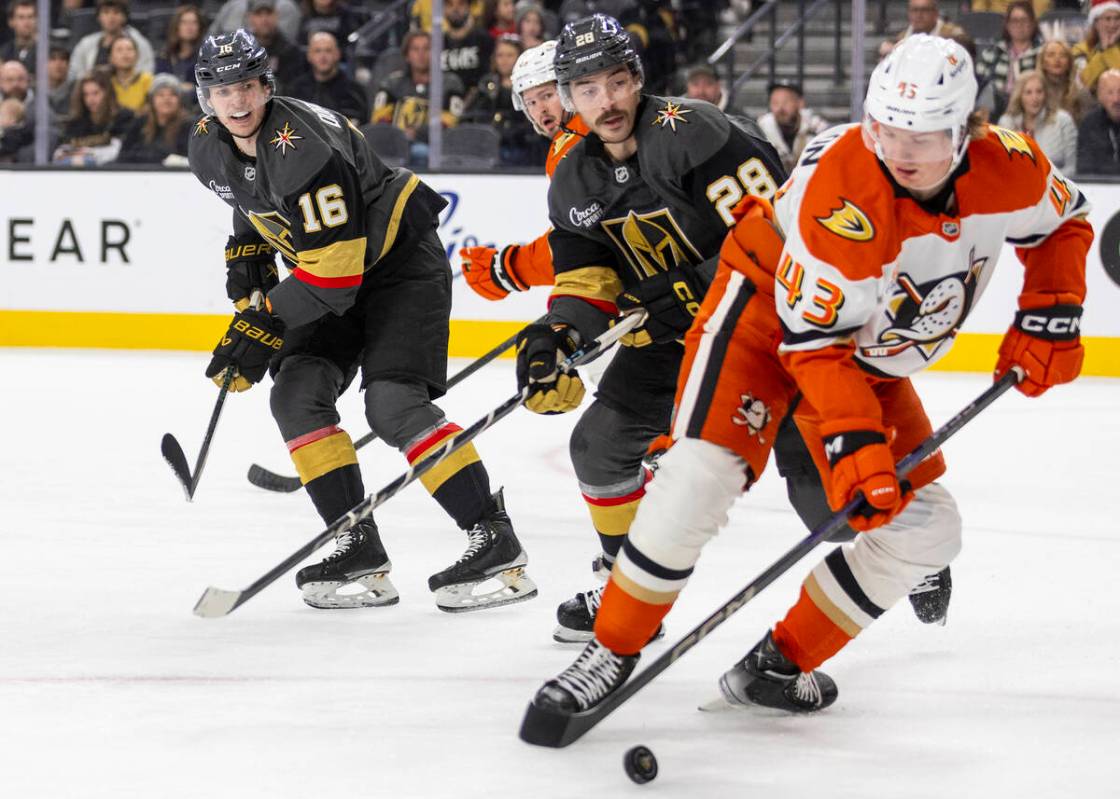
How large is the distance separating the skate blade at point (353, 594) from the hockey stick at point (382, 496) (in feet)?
0.85

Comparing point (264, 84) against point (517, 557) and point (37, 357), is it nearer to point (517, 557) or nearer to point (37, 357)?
point (517, 557)

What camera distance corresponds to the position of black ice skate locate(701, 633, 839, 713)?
2.53m

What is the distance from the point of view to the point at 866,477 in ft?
7.25

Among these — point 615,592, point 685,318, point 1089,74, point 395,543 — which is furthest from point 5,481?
point 1089,74

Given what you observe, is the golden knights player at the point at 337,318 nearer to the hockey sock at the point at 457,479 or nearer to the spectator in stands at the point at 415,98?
the hockey sock at the point at 457,479

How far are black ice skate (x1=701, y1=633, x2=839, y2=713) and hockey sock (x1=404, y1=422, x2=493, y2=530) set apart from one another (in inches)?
31.5

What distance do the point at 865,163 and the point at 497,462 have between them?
2740 mm

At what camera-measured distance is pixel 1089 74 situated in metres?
6.88

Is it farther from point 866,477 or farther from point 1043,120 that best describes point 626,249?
point 1043,120

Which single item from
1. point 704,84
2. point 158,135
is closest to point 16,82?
point 158,135

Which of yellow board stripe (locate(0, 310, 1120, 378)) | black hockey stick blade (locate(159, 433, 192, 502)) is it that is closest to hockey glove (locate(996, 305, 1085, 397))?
black hockey stick blade (locate(159, 433, 192, 502))

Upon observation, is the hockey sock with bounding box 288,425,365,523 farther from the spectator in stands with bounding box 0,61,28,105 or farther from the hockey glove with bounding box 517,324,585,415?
the spectator in stands with bounding box 0,61,28,105

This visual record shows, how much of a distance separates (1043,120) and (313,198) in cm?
451

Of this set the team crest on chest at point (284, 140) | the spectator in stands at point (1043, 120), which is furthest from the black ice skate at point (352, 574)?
the spectator in stands at point (1043, 120)
